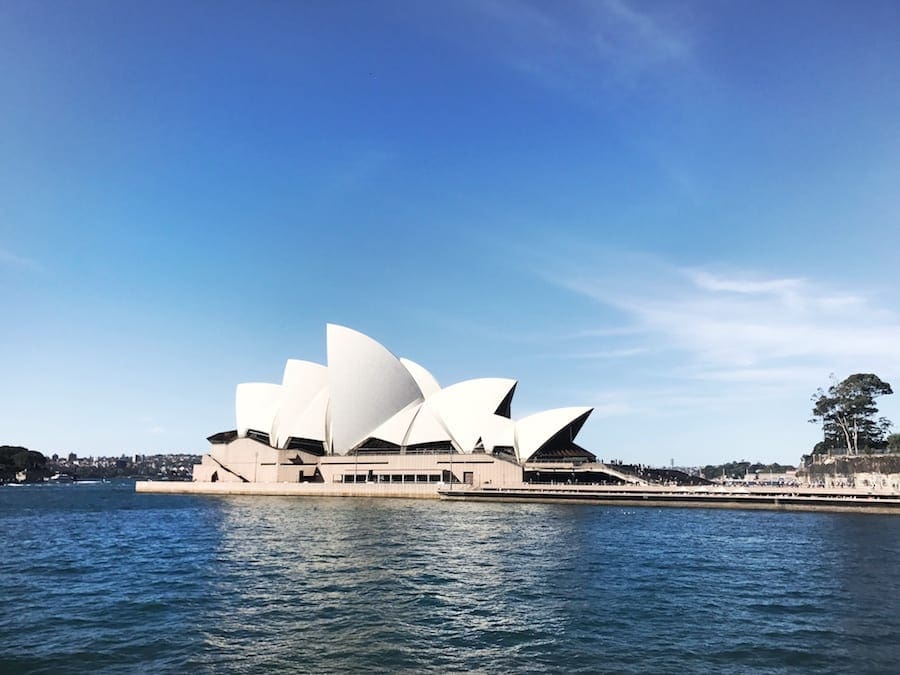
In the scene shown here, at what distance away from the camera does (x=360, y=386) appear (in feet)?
234

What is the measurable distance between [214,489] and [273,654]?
71.1m

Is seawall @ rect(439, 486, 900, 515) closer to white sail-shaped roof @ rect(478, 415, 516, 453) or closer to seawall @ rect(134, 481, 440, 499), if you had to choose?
seawall @ rect(134, 481, 440, 499)

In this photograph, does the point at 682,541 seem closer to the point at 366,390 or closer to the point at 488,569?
the point at 488,569

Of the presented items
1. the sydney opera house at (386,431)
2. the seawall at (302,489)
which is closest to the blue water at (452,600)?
the seawall at (302,489)

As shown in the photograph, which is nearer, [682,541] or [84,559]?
[84,559]

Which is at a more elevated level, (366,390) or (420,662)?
(366,390)

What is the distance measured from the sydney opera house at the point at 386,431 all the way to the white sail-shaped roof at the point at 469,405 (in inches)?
4.8

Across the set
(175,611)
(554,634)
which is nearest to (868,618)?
(554,634)

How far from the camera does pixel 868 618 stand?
16594 millimetres

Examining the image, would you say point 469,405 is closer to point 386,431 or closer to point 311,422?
point 386,431

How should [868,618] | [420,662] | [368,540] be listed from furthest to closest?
[368,540]
[868,618]
[420,662]

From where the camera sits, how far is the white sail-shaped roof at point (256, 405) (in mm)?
81750

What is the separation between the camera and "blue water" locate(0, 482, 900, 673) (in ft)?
43.8

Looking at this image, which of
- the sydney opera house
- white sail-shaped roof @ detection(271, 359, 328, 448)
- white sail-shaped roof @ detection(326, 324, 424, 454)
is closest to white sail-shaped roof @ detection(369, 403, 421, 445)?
the sydney opera house
